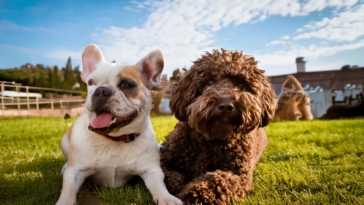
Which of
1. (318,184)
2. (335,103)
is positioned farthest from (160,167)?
(335,103)

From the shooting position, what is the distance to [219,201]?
2492 mm

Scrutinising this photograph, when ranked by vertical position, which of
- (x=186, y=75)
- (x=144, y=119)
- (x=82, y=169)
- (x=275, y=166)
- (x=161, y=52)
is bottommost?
(x=275, y=166)

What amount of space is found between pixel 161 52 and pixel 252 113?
1.09 m

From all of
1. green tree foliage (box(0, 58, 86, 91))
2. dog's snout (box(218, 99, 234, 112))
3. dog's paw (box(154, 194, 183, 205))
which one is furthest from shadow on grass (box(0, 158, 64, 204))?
green tree foliage (box(0, 58, 86, 91))

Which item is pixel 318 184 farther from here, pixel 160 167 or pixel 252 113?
pixel 160 167

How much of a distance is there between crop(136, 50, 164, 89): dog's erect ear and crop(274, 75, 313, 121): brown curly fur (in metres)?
8.56

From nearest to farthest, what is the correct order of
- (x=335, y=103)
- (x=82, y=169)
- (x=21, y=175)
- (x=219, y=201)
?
(x=219, y=201)
(x=82, y=169)
(x=21, y=175)
(x=335, y=103)

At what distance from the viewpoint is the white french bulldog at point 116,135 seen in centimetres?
272

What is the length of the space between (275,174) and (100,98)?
189cm

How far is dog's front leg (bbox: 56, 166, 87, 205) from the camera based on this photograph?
8.48 feet

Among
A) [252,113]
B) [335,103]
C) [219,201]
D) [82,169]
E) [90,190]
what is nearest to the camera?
[219,201]

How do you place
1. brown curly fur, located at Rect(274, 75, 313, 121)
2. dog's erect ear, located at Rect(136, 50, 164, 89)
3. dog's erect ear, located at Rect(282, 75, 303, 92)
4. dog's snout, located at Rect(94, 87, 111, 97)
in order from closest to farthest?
dog's snout, located at Rect(94, 87, 111, 97), dog's erect ear, located at Rect(136, 50, 164, 89), brown curly fur, located at Rect(274, 75, 313, 121), dog's erect ear, located at Rect(282, 75, 303, 92)

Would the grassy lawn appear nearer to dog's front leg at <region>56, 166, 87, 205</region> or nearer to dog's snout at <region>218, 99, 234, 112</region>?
dog's front leg at <region>56, 166, 87, 205</region>

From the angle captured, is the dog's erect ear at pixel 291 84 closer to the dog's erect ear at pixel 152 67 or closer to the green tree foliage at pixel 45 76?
the green tree foliage at pixel 45 76
